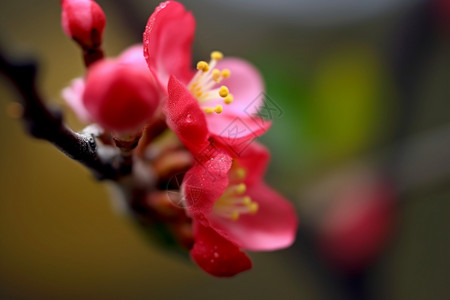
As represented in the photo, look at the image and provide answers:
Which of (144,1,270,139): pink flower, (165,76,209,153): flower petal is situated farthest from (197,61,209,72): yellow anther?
(165,76,209,153): flower petal

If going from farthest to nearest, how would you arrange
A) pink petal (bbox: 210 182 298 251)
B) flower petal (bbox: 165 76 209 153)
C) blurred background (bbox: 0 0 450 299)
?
blurred background (bbox: 0 0 450 299) → pink petal (bbox: 210 182 298 251) → flower petal (bbox: 165 76 209 153)

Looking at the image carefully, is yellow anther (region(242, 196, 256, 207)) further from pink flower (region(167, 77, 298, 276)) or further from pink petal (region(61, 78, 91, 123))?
pink petal (region(61, 78, 91, 123))

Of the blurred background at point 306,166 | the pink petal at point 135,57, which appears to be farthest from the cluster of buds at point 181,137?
the blurred background at point 306,166

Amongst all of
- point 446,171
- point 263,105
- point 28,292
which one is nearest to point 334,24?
point 446,171

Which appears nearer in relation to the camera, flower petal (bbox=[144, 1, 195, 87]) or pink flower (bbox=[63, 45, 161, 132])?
pink flower (bbox=[63, 45, 161, 132])

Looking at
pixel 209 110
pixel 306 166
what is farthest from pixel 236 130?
pixel 306 166

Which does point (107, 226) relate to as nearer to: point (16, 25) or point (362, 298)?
point (16, 25)
